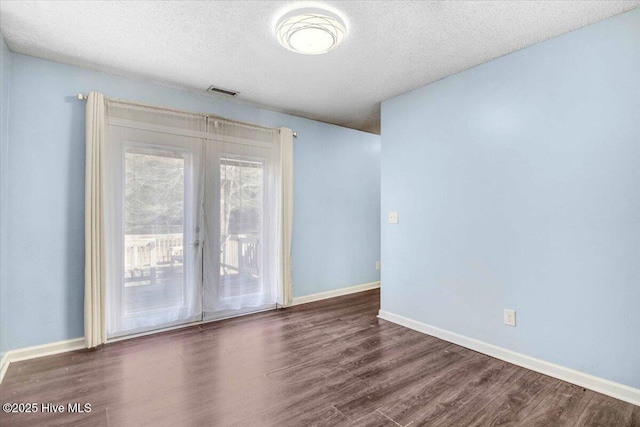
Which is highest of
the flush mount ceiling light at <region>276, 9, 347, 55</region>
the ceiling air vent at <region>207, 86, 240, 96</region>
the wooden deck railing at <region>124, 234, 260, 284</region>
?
the ceiling air vent at <region>207, 86, 240, 96</region>

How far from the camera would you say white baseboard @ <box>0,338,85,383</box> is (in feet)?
8.33

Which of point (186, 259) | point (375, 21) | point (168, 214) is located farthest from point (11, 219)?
point (375, 21)

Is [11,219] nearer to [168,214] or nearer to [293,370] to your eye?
[168,214]

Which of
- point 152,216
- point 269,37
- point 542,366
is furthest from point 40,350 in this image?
point 542,366

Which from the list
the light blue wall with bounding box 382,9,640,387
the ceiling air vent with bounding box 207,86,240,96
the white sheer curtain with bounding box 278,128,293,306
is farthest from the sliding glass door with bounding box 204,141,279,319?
the light blue wall with bounding box 382,9,640,387

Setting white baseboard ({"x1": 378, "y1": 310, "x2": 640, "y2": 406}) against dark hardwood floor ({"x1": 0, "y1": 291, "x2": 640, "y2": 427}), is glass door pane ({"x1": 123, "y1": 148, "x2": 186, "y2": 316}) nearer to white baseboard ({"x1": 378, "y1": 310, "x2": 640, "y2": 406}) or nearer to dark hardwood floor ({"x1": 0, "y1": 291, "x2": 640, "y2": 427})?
dark hardwood floor ({"x1": 0, "y1": 291, "x2": 640, "y2": 427})

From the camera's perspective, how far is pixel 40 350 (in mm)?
2693

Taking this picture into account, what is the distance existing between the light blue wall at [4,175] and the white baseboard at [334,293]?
8.95ft

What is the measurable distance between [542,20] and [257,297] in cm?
372

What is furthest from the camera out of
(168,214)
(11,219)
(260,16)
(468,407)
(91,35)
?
(168,214)

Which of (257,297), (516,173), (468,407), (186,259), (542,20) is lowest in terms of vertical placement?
(468,407)

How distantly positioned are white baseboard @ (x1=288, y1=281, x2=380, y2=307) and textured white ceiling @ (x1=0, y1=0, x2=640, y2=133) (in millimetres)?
2713

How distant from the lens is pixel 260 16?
7.09 ft

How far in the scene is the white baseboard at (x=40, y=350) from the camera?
2539 mm
